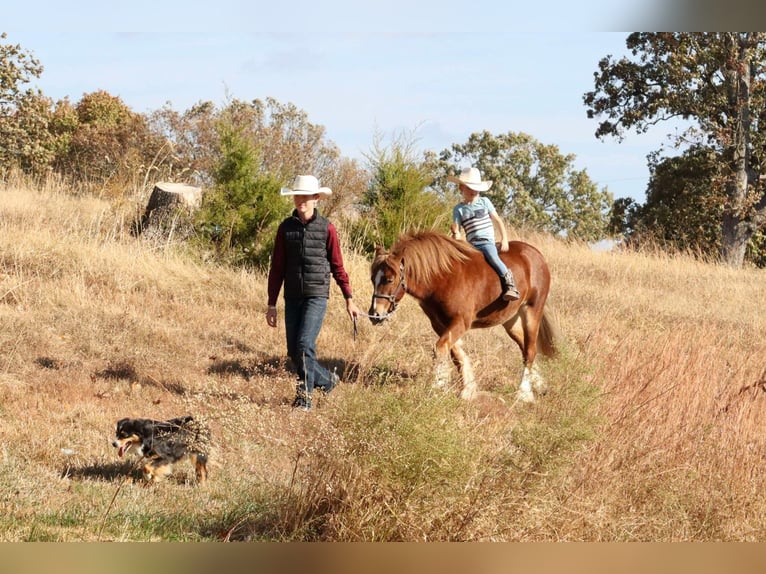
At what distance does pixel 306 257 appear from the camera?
855cm

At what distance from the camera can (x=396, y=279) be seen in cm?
916


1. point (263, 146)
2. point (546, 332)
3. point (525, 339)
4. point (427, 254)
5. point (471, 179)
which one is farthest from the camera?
point (263, 146)

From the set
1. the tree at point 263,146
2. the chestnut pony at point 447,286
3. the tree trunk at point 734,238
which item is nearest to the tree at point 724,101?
the tree trunk at point 734,238

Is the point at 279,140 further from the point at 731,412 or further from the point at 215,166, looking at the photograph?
the point at 731,412

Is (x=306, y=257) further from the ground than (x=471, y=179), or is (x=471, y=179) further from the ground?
(x=471, y=179)

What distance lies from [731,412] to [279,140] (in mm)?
22635

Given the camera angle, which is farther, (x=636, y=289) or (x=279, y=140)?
(x=279, y=140)

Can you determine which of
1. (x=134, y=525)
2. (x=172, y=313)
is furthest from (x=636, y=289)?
(x=134, y=525)

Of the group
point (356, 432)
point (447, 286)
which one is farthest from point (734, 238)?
point (356, 432)

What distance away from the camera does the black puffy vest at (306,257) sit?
8547mm

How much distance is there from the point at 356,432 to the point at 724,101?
80.0ft

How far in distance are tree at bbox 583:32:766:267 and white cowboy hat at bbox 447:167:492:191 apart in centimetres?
1831

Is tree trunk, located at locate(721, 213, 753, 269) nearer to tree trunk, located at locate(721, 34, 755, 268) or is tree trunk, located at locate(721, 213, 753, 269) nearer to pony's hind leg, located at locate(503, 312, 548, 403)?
tree trunk, located at locate(721, 34, 755, 268)

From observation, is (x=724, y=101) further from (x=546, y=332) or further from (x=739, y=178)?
(x=546, y=332)
